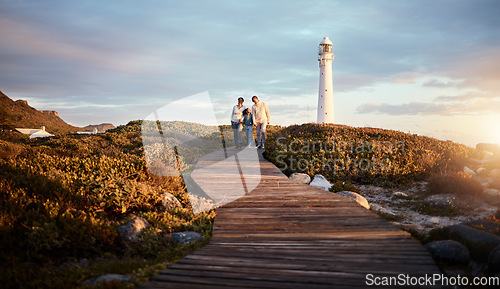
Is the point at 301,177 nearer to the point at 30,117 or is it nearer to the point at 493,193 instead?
the point at 493,193

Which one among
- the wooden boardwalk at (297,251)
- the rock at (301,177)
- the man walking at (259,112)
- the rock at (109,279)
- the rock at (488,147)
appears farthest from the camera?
the rock at (488,147)

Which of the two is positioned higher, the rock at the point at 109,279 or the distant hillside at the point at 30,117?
the distant hillside at the point at 30,117

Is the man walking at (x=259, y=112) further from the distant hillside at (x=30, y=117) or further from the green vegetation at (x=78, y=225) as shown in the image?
the distant hillside at (x=30, y=117)

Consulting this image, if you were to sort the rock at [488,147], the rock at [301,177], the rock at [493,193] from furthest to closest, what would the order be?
1. the rock at [488,147]
2. the rock at [301,177]
3. the rock at [493,193]

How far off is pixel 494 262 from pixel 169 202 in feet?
22.8

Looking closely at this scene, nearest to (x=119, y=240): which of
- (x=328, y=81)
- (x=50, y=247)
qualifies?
(x=50, y=247)

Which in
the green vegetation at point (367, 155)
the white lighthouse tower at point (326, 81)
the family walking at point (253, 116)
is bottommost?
the green vegetation at point (367, 155)

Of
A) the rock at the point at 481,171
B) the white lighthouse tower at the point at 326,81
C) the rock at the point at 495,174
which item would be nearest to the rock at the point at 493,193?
the rock at the point at 495,174

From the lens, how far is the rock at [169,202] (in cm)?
834

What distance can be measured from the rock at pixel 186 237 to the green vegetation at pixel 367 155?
7.90 meters

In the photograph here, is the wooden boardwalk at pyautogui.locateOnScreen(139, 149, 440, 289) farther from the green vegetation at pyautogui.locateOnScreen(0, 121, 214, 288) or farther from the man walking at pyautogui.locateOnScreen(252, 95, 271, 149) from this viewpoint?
the man walking at pyautogui.locateOnScreen(252, 95, 271, 149)

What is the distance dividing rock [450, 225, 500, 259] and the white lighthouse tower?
107ft

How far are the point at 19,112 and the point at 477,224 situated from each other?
4511 inches

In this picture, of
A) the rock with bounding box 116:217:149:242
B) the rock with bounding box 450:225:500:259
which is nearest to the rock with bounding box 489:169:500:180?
the rock with bounding box 450:225:500:259
